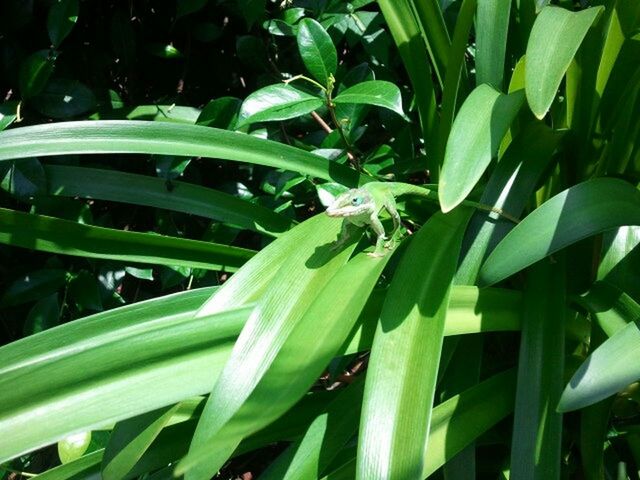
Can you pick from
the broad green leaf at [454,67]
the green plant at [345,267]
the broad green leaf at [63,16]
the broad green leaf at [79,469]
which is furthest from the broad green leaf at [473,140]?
the broad green leaf at [63,16]

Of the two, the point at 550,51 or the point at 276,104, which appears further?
the point at 276,104

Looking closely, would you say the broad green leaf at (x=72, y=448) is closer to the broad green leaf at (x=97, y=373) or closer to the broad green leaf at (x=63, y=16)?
the broad green leaf at (x=97, y=373)

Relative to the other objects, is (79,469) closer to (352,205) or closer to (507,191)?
(352,205)

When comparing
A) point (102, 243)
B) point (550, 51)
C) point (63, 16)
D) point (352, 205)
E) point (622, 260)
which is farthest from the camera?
point (63, 16)

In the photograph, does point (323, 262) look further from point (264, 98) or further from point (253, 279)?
point (264, 98)

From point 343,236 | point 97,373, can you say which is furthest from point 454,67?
point 97,373

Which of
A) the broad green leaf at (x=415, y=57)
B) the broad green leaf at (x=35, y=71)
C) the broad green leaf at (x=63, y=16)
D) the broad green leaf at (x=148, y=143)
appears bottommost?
the broad green leaf at (x=148, y=143)
